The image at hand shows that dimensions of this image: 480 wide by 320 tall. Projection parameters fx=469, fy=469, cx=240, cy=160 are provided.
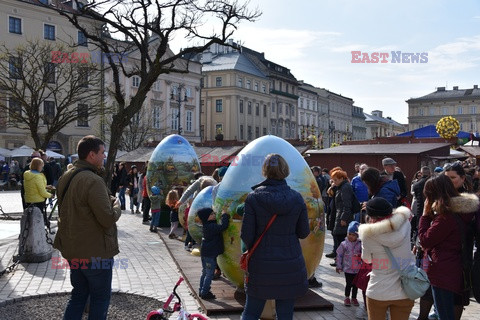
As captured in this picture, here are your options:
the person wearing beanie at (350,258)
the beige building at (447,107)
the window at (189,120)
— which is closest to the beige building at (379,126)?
the beige building at (447,107)

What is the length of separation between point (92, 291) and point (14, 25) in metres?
42.0

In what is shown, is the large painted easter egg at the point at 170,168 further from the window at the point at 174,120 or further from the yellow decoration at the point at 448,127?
the window at the point at 174,120

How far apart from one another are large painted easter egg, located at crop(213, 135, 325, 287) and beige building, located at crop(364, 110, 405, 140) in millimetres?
111975

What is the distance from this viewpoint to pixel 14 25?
4019 centimetres

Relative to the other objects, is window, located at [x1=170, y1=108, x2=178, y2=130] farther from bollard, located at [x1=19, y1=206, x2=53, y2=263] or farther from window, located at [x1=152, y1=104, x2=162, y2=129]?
bollard, located at [x1=19, y1=206, x2=53, y2=263]

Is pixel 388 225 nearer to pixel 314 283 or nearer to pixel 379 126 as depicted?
pixel 314 283

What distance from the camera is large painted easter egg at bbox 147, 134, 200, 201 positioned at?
43.0ft

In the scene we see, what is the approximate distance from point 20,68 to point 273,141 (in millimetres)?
24592

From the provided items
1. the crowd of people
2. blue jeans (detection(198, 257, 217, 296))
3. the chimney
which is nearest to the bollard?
blue jeans (detection(198, 257, 217, 296))

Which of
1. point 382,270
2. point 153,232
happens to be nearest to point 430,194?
point 382,270

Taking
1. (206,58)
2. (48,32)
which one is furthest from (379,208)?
(206,58)

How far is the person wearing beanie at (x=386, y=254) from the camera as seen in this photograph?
4184mm

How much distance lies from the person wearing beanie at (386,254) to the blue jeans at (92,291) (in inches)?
96.2

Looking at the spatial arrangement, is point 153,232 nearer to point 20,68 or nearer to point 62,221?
point 62,221
